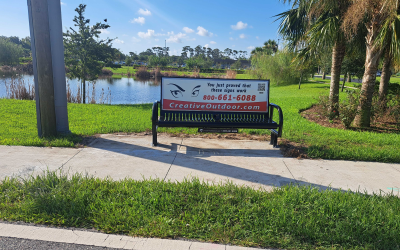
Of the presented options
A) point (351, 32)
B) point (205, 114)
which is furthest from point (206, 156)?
point (351, 32)

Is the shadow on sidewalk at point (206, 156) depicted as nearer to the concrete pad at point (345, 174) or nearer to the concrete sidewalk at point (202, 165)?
the concrete sidewalk at point (202, 165)

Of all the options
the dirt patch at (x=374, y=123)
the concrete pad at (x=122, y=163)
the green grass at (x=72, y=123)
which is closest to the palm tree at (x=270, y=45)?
the dirt patch at (x=374, y=123)

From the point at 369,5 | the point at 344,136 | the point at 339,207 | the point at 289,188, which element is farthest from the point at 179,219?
the point at 369,5

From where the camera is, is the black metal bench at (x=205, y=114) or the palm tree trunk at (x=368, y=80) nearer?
the black metal bench at (x=205, y=114)

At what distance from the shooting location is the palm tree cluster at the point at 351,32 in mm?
7578

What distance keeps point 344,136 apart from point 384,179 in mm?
2743

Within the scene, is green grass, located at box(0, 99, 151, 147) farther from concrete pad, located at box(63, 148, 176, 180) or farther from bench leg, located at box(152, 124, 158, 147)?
bench leg, located at box(152, 124, 158, 147)

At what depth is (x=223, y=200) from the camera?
3.56 m

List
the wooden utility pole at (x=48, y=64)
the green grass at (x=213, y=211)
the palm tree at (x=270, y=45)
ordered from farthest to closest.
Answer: the palm tree at (x=270, y=45), the wooden utility pole at (x=48, y=64), the green grass at (x=213, y=211)

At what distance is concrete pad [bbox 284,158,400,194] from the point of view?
169 inches

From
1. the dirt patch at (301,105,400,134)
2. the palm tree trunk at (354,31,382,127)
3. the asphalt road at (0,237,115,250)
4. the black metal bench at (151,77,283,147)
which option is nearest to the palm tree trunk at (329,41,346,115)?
the dirt patch at (301,105,400,134)

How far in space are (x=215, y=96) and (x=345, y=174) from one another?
295 centimetres

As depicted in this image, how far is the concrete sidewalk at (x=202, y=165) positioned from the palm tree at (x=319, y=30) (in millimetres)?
5165

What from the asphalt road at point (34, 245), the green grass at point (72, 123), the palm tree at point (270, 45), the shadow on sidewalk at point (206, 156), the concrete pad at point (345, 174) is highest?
the palm tree at point (270, 45)
